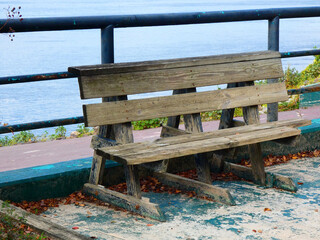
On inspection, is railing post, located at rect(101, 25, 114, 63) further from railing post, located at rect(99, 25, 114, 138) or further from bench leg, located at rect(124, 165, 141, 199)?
bench leg, located at rect(124, 165, 141, 199)

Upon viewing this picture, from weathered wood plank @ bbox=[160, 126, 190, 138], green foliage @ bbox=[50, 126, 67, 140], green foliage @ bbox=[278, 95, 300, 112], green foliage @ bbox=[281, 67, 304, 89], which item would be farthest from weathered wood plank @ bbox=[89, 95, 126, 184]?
green foliage @ bbox=[281, 67, 304, 89]

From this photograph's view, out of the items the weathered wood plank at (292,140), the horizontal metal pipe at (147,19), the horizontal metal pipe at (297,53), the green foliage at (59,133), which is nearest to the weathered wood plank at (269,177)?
the weathered wood plank at (292,140)

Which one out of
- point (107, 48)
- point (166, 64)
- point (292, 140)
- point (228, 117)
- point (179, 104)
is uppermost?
point (107, 48)

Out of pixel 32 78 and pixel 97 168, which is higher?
pixel 32 78

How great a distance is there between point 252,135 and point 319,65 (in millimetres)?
8509

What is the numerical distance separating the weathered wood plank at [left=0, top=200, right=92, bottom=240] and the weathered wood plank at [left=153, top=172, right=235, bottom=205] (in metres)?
1.21

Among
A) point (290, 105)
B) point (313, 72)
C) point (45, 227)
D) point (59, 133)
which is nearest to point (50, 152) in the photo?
point (59, 133)

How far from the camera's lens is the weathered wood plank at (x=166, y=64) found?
3.69 meters

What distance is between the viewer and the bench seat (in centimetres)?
338

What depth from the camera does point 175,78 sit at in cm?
407

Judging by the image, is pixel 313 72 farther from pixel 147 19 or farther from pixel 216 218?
pixel 216 218

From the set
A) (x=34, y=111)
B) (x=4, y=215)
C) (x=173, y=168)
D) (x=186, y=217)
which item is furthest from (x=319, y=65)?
(x=4, y=215)

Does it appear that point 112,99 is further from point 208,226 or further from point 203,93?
point 208,226

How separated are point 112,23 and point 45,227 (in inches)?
65.7
